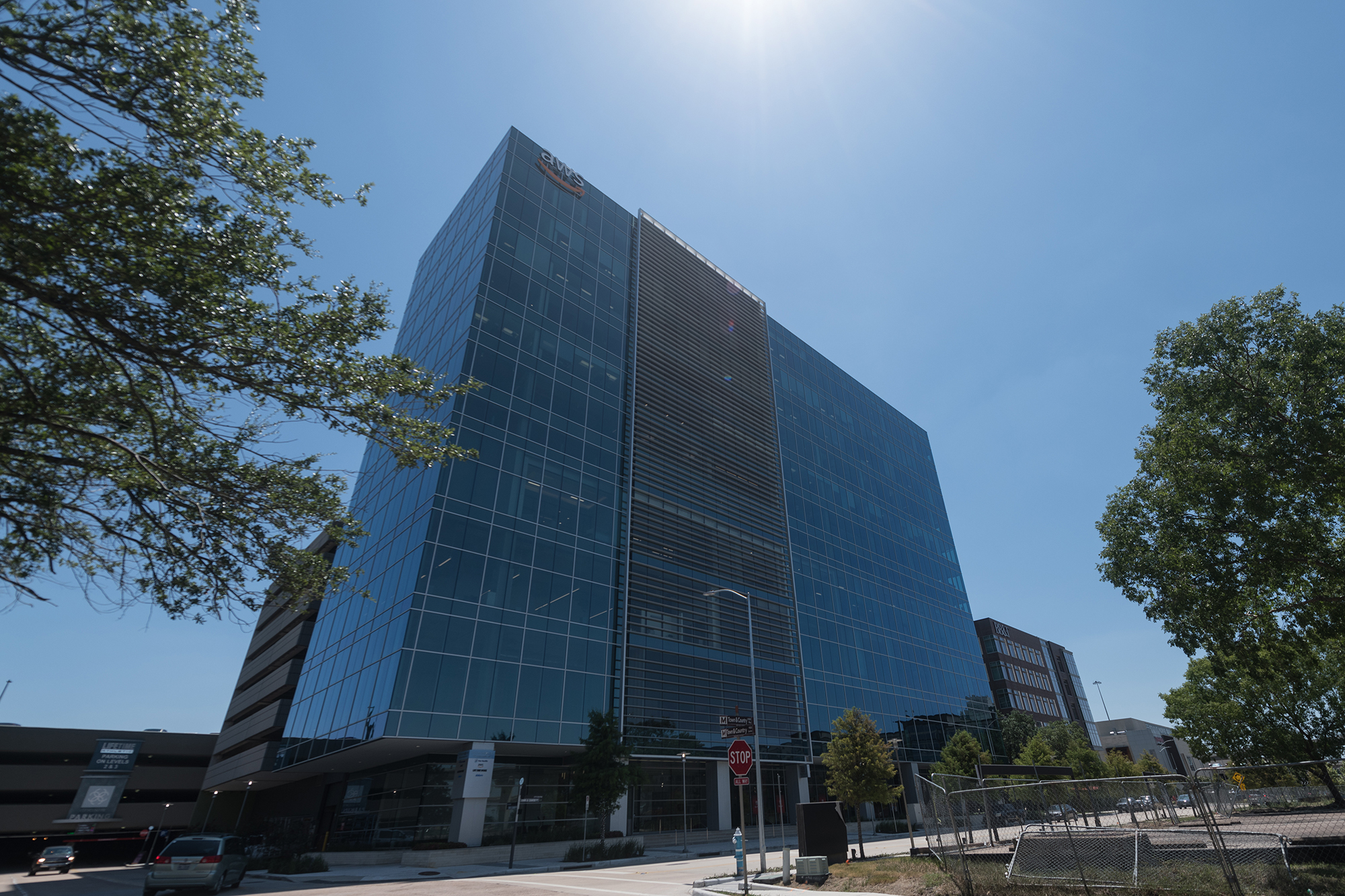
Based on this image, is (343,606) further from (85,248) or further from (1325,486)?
(1325,486)

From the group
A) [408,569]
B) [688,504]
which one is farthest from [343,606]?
[688,504]

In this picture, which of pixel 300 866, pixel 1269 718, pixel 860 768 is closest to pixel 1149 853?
pixel 860 768

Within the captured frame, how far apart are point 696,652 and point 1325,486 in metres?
31.3

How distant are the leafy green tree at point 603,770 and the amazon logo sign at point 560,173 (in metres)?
38.7

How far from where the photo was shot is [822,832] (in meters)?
19.5

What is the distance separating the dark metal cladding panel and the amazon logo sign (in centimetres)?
738

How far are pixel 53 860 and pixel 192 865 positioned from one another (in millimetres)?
33417

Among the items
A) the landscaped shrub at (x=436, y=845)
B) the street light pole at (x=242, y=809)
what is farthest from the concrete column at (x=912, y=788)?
the street light pole at (x=242, y=809)

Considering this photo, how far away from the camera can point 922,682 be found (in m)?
59.8

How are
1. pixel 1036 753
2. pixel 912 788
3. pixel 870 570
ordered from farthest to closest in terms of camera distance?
1. pixel 870 570
2. pixel 1036 753
3. pixel 912 788

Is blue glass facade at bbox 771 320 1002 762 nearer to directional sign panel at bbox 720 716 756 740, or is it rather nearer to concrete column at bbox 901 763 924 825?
concrete column at bbox 901 763 924 825

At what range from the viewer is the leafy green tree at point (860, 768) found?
94.7 ft

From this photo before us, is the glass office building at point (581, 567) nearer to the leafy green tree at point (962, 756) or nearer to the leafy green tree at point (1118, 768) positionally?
the leafy green tree at point (962, 756)

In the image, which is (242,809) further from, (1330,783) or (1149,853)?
(1330,783)
